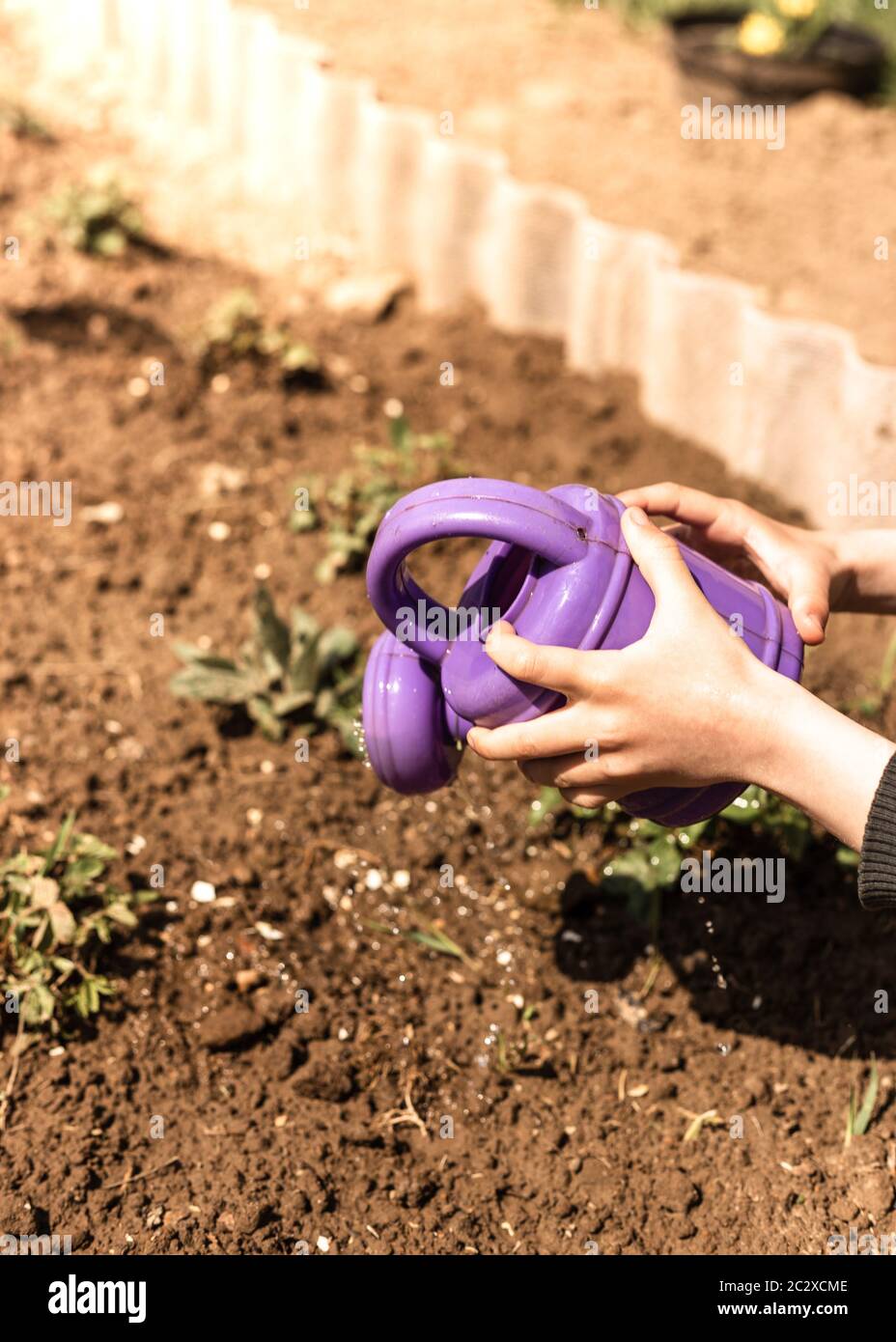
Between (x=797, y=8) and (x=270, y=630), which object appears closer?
(x=270, y=630)

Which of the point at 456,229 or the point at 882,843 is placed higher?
the point at 456,229

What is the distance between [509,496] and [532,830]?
4.29 ft

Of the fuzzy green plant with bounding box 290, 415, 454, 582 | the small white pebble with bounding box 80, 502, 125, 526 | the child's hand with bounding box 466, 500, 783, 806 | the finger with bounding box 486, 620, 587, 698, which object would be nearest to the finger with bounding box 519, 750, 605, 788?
the child's hand with bounding box 466, 500, 783, 806

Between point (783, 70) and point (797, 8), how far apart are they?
298 mm

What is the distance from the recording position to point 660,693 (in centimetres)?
189

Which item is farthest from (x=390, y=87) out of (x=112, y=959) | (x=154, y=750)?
(x=112, y=959)

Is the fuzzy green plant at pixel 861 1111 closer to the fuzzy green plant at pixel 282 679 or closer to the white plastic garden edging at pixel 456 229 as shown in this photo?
the fuzzy green plant at pixel 282 679

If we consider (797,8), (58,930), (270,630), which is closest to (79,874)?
(58,930)

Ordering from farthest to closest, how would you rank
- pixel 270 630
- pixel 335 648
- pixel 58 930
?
pixel 335 648 → pixel 270 630 → pixel 58 930

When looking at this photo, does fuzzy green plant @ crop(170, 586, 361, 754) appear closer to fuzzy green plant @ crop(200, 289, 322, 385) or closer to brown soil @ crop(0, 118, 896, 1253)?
brown soil @ crop(0, 118, 896, 1253)

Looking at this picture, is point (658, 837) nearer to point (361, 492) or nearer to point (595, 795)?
point (595, 795)

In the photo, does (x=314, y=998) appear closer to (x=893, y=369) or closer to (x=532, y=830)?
(x=532, y=830)

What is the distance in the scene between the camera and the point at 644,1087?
2.67 meters

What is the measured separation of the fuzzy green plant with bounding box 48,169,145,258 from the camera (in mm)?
4652
